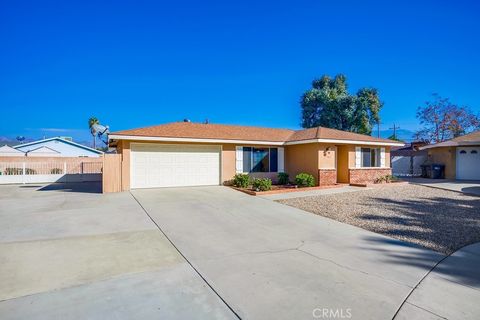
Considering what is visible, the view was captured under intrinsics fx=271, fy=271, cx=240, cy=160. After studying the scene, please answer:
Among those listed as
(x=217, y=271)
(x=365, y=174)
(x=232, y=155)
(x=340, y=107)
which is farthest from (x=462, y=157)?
(x=217, y=271)

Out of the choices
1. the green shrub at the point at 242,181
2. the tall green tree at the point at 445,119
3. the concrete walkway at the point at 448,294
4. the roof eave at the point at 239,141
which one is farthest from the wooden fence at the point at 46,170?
the tall green tree at the point at 445,119

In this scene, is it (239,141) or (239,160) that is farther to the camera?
(239,160)

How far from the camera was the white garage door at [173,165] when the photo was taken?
1338 cm

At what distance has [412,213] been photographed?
8.24m

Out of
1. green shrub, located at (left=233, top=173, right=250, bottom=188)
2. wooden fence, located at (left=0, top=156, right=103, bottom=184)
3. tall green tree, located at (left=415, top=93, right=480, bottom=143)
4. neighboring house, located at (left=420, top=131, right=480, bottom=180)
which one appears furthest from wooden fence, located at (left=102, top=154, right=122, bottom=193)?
tall green tree, located at (left=415, top=93, right=480, bottom=143)

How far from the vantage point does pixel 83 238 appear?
18.2ft

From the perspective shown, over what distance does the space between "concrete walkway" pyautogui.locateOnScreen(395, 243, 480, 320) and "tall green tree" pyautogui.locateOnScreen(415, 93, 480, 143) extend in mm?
30946

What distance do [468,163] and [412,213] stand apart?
13457mm

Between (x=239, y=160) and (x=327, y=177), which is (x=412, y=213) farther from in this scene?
(x=239, y=160)

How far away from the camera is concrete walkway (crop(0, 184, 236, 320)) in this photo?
2.94m

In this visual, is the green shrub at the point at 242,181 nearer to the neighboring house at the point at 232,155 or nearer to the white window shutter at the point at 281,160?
the neighboring house at the point at 232,155

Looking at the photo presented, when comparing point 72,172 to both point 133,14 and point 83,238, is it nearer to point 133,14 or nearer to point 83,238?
point 133,14

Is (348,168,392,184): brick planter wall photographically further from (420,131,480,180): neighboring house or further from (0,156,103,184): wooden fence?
(0,156,103,184): wooden fence

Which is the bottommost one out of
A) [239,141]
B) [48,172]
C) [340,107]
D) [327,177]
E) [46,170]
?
[327,177]
